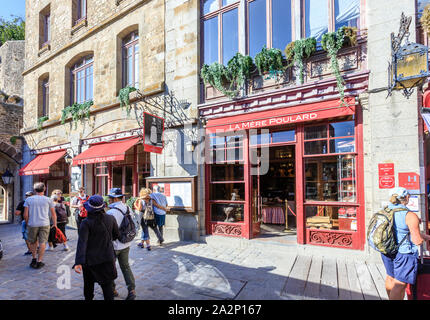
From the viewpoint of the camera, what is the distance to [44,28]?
13492mm

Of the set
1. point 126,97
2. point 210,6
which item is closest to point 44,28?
point 126,97

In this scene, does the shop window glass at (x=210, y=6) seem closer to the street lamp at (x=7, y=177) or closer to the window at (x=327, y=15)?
the window at (x=327, y=15)

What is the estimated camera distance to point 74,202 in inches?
316

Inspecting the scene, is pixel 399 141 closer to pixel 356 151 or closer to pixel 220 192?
pixel 356 151

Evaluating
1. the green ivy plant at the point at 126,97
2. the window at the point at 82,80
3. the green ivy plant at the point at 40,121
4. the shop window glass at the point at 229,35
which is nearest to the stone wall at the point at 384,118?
the shop window glass at the point at 229,35

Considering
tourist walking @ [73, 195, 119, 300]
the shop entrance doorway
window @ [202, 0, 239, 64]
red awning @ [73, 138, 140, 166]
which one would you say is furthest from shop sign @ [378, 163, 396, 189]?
red awning @ [73, 138, 140, 166]

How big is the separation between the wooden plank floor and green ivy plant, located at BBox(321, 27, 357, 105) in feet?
11.2

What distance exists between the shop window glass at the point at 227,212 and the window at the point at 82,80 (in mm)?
7759

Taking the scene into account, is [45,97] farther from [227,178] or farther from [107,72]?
[227,178]

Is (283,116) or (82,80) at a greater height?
(82,80)

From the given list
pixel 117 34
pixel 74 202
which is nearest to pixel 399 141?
pixel 74 202

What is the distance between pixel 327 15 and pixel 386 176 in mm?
3980

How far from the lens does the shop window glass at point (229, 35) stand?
7211 millimetres

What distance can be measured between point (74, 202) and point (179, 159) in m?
3.71
